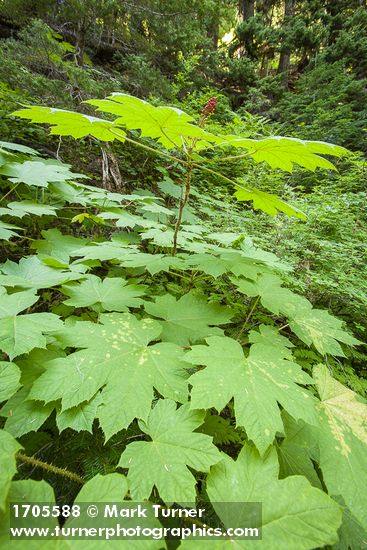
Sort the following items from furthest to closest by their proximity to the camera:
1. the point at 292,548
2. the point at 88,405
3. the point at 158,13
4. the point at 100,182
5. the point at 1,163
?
1. the point at 158,13
2. the point at 100,182
3. the point at 1,163
4. the point at 88,405
5. the point at 292,548

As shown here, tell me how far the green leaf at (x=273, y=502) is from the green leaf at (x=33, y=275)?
101 centimetres

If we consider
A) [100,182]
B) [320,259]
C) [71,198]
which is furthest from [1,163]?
[320,259]

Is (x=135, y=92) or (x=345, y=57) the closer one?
(x=135, y=92)

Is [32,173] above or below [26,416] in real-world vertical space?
above

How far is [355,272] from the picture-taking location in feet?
8.32

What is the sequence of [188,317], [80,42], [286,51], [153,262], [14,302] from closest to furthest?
1. [14,302]
2. [188,317]
3. [153,262]
4. [80,42]
5. [286,51]

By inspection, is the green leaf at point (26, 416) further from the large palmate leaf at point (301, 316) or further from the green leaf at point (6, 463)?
the large palmate leaf at point (301, 316)

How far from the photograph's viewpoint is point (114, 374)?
0.85 meters

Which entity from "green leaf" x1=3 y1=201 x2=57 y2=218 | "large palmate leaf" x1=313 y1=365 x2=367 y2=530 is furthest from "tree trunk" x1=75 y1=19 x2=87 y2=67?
"large palmate leaf" x1=313 y1=365 x2=367 y2=530

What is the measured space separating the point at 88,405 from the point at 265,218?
11.2ft

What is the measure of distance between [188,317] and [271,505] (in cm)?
74

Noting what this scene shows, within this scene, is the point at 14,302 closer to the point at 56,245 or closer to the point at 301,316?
the point at 56,245

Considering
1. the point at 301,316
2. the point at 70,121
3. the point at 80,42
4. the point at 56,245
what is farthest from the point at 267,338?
the point at 80,42

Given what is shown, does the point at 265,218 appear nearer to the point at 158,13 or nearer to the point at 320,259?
the point at 320,259
